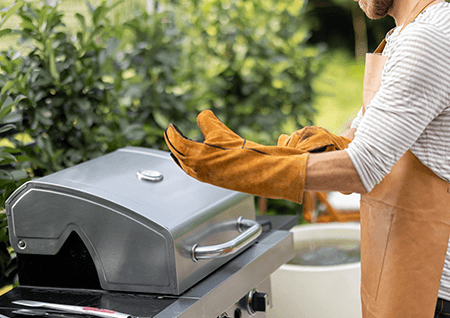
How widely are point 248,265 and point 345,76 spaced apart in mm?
6465

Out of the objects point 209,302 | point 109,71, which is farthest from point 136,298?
point 109,71

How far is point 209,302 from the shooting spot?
1.00 m

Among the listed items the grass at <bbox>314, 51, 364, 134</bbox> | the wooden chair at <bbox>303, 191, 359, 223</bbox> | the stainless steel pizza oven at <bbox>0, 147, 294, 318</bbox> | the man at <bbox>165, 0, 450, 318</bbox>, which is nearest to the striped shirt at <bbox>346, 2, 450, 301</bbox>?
the man at <bbox>165, 0, 450, 318</bbox>

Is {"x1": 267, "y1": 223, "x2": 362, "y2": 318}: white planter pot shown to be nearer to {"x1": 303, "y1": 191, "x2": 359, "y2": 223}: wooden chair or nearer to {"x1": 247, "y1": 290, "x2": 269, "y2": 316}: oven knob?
{"x1": 247, "y1": 290, "x2": 269, "y2": 316}: oven knob

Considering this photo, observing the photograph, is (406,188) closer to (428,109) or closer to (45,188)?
(428,109)

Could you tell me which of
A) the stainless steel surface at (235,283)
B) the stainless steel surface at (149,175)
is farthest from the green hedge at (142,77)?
the stainless steel surface at (235,283)

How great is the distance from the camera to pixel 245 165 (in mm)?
760

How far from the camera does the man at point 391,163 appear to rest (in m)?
0.73

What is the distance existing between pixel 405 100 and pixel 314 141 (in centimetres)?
18

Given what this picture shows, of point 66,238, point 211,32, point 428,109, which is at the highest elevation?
point 211,32

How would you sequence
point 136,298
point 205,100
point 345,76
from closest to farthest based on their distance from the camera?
1. point 136,298
2. point 205,100
3. point 345,76

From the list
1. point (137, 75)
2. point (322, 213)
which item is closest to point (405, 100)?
point (137, 75)

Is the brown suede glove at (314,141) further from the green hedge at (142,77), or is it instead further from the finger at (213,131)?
the green hedge at (142,77)

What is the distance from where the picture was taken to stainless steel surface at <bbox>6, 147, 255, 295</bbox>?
987 mm
